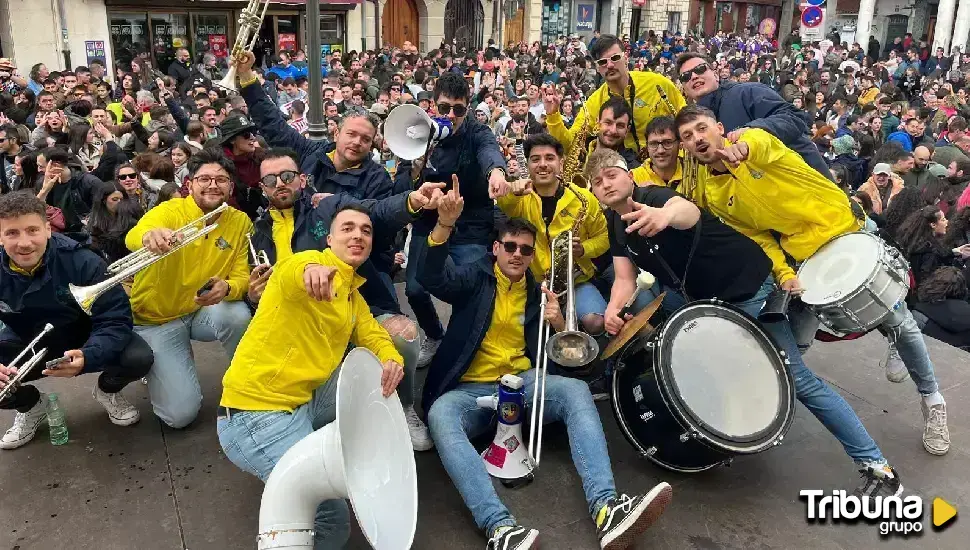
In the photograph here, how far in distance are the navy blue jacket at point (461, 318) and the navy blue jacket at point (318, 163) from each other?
0.89 m

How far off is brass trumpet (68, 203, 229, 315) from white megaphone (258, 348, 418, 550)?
170 centimetres

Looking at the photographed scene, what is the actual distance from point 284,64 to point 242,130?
1290 centimetres

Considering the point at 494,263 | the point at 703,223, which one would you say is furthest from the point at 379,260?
the point at 703,223

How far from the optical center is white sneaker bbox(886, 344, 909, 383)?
5.39 metres

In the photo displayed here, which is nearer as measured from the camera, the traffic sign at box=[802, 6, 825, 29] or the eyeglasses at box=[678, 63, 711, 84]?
the eyeglasses at box=[678, 63, 711, 84]

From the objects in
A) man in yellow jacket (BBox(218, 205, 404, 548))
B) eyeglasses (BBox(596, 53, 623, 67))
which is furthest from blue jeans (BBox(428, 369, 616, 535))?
eyeglasses (BBox(596, 53, 623, 67))

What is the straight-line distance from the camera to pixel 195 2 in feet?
66.3

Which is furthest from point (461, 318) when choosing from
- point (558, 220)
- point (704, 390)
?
point (704, 390)

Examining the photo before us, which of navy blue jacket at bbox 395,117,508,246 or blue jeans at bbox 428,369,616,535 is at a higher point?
navy blue jacket at bbox 395,117,508,246

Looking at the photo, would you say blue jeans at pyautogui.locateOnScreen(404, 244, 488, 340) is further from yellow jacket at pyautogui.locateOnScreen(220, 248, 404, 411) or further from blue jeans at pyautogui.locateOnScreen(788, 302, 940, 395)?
blue jeans at pyautogui.locateOnScreen(788, 302, 940, 395)

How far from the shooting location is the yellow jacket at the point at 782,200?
4.15 meters

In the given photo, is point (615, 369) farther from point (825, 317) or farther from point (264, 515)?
point (264, 515)
